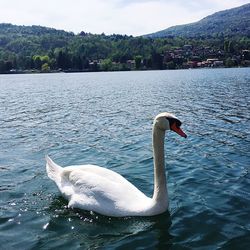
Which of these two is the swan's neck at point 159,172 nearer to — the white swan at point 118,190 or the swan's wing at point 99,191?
the white swan at point 118,190

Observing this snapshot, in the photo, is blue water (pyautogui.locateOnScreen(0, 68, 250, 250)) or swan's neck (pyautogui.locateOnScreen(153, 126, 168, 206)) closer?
blue water (pyautogui.locateOnScreen(0, 68, 250, 250))

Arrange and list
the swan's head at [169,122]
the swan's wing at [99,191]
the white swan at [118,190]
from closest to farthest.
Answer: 1. the swan's head at [169,122]
2. the white swan at [118,190]
3. the swan's wing at [99,191]

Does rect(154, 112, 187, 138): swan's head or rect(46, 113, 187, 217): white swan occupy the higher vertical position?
rect(154, 112, 187, 138): swan's head

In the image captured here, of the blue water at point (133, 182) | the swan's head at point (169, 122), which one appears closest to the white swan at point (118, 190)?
the swan's head at point (169, 122)

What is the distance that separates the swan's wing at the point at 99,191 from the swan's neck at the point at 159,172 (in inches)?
20.8

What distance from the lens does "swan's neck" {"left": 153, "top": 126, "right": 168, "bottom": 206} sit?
9759mm

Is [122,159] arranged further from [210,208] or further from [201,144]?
[210,208]

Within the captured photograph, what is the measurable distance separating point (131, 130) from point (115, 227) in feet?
47.5

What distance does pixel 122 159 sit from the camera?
1662cm

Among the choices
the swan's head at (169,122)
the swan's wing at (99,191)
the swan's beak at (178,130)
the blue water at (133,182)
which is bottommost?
the blue water at (133,182)

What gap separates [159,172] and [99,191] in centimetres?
158

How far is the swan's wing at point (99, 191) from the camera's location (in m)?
10.0

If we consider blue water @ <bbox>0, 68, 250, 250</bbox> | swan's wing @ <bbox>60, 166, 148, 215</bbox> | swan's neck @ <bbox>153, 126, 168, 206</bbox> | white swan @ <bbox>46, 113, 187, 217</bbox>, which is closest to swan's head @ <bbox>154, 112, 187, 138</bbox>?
white swan @ <bbox>46, 113, 187, 217</bbox>

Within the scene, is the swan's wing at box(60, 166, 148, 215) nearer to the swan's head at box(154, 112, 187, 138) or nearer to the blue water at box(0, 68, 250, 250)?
the blue water at box(0, 68, 250, 250)
